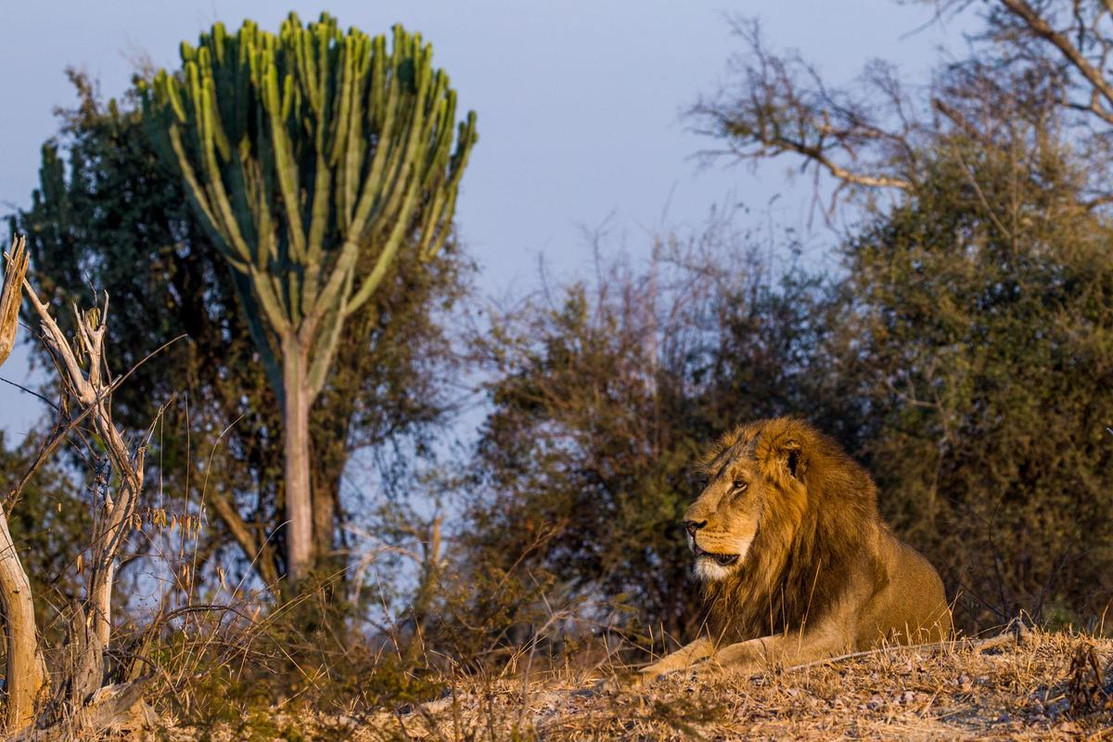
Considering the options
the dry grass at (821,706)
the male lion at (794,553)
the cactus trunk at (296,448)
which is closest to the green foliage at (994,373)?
the cactus trunk at (296,448)

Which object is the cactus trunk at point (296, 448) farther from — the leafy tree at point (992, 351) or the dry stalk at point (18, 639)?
the dry stalk at point (18, 639)

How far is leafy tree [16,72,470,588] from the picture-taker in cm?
2162

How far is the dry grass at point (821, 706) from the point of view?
178 inches

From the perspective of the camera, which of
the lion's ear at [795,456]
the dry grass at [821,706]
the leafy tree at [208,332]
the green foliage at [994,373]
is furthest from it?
the leafy tree at [208,332]

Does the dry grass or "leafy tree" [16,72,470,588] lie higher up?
"leafy tree" [16,72,470,588]

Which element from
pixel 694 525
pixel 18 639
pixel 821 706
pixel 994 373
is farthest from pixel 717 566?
pixel 994 373

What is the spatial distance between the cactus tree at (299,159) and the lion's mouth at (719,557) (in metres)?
12.8

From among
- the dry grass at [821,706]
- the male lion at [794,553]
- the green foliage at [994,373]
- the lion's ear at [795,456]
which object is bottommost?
the dry grass at [821,706]

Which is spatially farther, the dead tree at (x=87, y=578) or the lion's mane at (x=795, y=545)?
the lion's mane at (x=795, y=545)

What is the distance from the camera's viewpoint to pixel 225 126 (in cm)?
1828

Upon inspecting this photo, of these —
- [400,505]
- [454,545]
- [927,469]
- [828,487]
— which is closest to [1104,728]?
[828,487]

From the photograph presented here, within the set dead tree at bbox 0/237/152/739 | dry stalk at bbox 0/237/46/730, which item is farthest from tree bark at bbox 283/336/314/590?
dry stalk at bbox 0/237/46/730

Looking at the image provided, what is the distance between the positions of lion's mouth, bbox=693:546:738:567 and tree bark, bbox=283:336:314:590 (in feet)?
45.0

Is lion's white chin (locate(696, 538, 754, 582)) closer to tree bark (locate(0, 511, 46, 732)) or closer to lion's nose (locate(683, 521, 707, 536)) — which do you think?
lion's nose (locate(683, 521, 707, 536))
